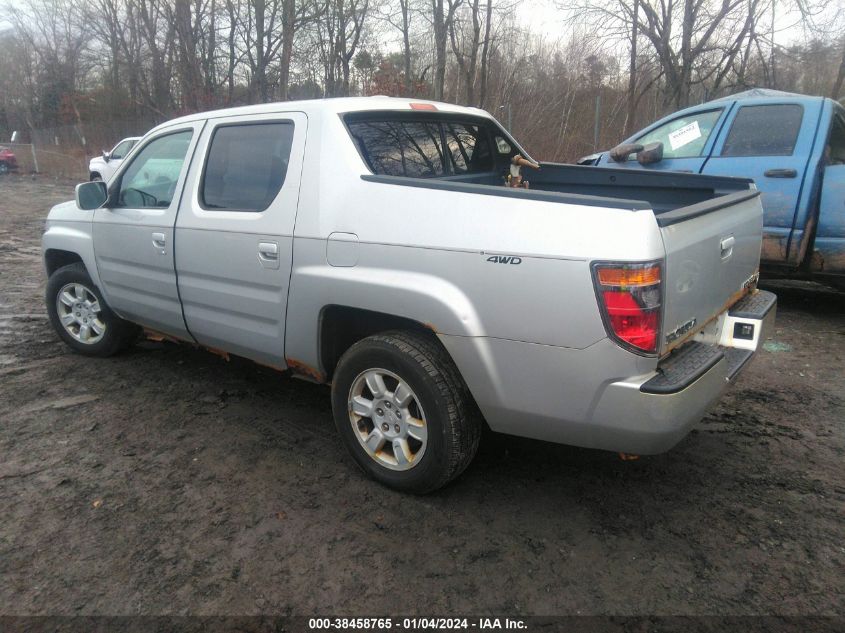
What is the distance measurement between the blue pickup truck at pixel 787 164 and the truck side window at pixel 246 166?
145 inches

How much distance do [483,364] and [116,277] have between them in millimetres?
2950

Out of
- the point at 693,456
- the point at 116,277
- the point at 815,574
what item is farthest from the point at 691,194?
the point at 116,277

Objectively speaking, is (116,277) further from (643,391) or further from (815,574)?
(815,574)

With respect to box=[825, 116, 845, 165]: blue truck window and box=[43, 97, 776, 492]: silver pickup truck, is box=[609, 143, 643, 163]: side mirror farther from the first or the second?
box=[43, 97, 776, 492]: silver pickup truck

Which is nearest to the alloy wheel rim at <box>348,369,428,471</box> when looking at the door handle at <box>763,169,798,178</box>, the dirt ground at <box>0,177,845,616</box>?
the dirt ground at <box>0,177,845,616</box>

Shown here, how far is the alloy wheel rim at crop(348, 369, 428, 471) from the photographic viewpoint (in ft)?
9.39

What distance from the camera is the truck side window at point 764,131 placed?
5613 mm

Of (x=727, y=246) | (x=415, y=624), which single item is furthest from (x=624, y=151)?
(x=415, y=624)

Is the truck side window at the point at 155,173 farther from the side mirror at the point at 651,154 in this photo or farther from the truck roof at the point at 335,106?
the side mirror at the point at 651,154

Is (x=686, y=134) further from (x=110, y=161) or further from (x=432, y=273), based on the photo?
(x=110, y=161)

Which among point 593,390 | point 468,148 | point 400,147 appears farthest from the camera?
point 468,148

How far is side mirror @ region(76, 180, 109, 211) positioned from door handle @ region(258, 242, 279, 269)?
1.74 meters

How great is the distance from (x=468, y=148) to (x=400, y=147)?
778 millimetres

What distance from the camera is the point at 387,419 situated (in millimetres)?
2967
